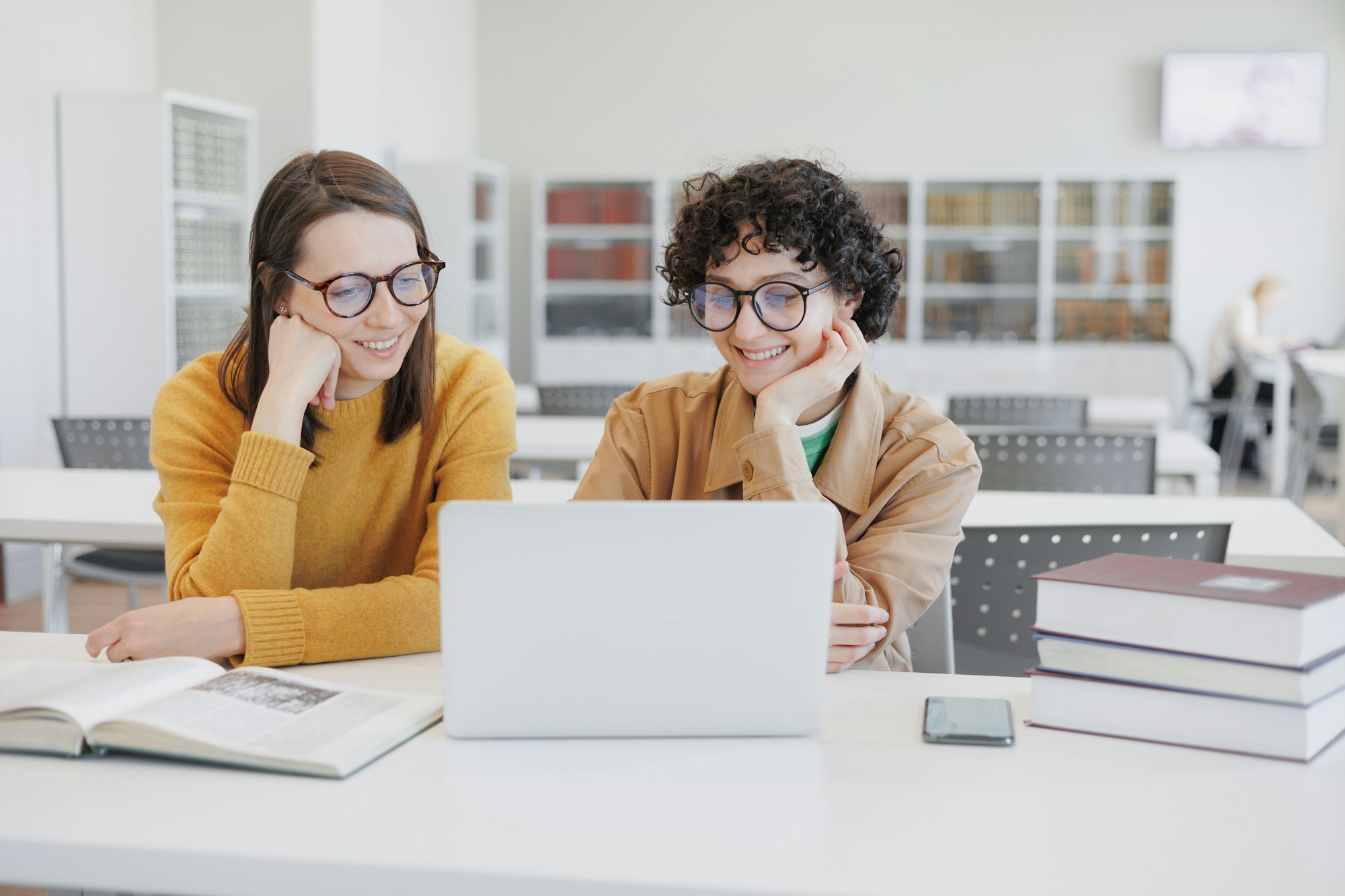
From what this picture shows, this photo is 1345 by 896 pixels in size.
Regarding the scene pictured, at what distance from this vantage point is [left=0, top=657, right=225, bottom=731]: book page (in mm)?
982

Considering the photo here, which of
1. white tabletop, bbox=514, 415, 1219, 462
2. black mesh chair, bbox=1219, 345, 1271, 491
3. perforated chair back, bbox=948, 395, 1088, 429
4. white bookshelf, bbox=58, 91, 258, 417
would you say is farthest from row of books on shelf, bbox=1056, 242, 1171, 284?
white bookshelf, bbox=58, 91, 258, 417

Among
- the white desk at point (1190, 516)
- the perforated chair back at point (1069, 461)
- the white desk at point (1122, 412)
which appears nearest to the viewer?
the white desk at point (1190, 516)

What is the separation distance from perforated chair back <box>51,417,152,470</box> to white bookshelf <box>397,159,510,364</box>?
3510 millimetres

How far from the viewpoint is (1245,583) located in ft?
3.34

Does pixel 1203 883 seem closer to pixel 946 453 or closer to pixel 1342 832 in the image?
pixel 1342 832

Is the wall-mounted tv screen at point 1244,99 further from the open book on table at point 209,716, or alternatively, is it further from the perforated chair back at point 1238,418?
the open book on table at point 209,716

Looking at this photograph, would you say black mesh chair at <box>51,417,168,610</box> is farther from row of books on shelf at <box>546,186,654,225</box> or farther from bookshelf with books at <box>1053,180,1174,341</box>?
bookshelf with books at <box>1053,180,1174,341</box>

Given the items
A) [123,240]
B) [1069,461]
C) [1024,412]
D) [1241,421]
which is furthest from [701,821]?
[1241,421]

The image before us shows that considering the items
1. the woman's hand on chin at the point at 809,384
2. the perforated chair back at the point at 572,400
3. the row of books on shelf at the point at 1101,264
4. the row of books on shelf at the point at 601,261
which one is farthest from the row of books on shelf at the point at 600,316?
the woman's hand on chin at the point at 809,384

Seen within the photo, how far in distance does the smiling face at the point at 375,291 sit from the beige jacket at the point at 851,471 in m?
0.28

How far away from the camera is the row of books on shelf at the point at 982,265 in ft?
24.5

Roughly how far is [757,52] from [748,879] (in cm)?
775

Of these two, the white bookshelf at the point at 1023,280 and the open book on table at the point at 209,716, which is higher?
the white bookshelf at the point at 1023,280

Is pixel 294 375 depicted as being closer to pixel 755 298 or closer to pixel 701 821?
pixel 755 298
